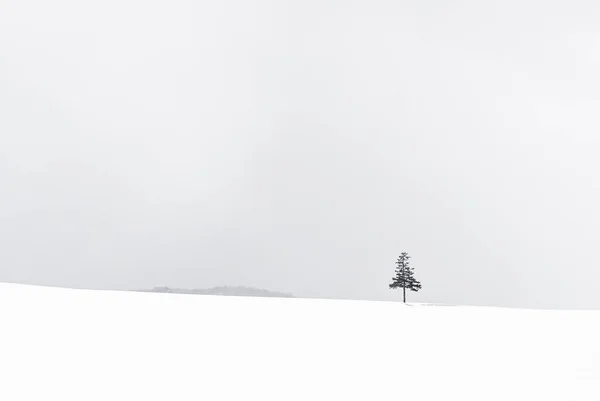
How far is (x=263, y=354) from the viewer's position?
40.9 feet

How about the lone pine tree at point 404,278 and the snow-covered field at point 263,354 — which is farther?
the lone pine tree at point 404,278

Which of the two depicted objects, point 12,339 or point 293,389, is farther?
point 12,339

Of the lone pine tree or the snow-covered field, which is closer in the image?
the snow-covered field

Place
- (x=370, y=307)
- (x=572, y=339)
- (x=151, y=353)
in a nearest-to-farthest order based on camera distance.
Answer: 1. (x=151, y=353)
2. (x=572, y=339)
3. (x=370, y=307)

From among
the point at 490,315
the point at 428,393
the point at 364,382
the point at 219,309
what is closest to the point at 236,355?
the point at 364,382

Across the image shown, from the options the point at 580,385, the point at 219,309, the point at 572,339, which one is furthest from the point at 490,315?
the point at 219,309

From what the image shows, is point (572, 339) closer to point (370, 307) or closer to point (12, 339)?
point (370, 307)

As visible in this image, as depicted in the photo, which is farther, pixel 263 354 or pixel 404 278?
pixel 404 278

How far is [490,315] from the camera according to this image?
2367 centimetres

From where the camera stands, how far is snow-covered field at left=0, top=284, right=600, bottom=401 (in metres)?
9.49

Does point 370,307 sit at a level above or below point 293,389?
above

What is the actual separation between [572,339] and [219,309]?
15.4 metres

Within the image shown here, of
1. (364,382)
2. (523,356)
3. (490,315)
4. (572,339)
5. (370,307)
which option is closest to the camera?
(364,382)

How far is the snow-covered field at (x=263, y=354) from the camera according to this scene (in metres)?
9.49
